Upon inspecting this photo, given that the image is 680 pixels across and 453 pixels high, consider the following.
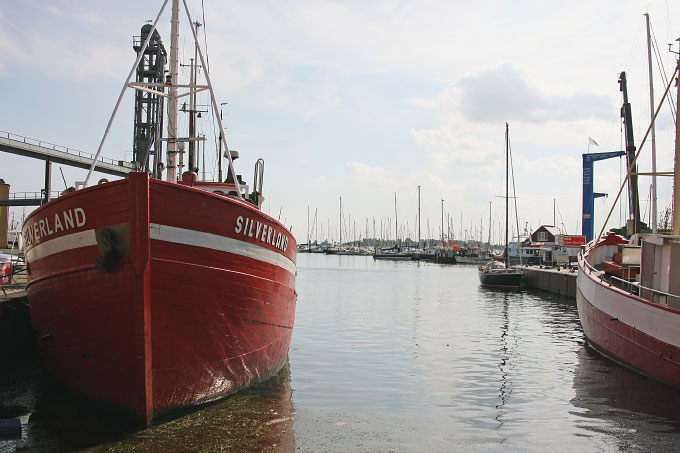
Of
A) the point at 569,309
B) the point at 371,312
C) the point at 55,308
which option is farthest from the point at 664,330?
the point at 569,309

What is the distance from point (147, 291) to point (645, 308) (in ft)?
32.7

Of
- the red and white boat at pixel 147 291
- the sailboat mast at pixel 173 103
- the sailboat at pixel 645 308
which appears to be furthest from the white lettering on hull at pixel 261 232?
the sailboat at pixel 645 308

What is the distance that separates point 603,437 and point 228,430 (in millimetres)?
5645

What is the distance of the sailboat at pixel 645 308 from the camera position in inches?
449

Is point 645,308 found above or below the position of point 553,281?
above

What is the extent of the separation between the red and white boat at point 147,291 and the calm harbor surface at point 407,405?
59cm

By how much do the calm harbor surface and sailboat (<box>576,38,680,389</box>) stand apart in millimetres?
466

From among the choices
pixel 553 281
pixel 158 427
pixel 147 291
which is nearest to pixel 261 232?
pixel 147 291

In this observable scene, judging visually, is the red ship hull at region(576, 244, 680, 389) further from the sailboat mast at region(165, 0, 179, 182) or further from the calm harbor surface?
the sailboat mast at region(165, 0, 179, 182)

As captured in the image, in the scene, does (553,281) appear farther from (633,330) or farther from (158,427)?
(158,427)

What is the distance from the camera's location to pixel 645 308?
39.5ft

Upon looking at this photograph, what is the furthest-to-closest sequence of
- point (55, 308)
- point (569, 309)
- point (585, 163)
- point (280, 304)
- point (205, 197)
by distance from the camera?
point (585, 163)
point (569, 309)
point (280, 304)
point (55, 308)
point (205, 197)

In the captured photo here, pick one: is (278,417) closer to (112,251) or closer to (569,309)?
(112,251)

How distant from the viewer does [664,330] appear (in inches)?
446
